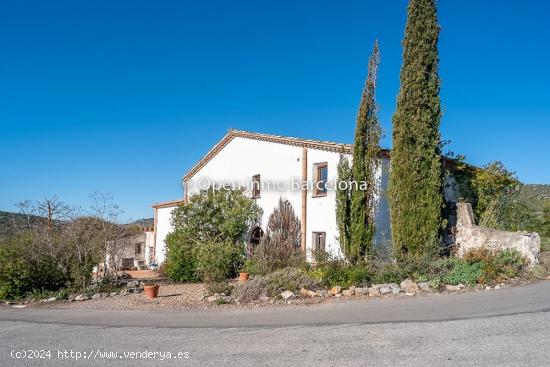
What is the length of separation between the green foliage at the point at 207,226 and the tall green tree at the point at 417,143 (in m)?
8.12

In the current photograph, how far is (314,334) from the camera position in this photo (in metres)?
7.78

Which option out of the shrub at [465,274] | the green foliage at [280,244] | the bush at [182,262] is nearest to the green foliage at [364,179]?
the green foliage at [280,244]

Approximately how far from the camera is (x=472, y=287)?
11898 mm

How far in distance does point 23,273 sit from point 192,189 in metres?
13.4

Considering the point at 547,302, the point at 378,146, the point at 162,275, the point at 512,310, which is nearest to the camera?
the point at 512,310

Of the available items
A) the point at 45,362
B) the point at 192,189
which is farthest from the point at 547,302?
the point at 192,189

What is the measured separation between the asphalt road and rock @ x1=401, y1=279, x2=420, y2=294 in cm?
80

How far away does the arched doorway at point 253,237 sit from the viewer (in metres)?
21.3

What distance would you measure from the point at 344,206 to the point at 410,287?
17.2 feet

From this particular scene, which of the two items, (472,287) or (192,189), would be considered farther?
(192,189)

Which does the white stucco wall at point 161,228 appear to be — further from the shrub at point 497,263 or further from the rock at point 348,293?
the shrub at point 497,263

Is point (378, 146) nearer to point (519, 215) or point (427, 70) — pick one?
point (427, 70)

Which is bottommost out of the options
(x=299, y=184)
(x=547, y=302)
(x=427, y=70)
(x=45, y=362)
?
(x=45, y=362)

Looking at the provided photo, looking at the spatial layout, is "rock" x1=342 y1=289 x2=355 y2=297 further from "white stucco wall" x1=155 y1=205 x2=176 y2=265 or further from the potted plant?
"white stucco wall" x1=155 y1=205 x2=176 y2=265
